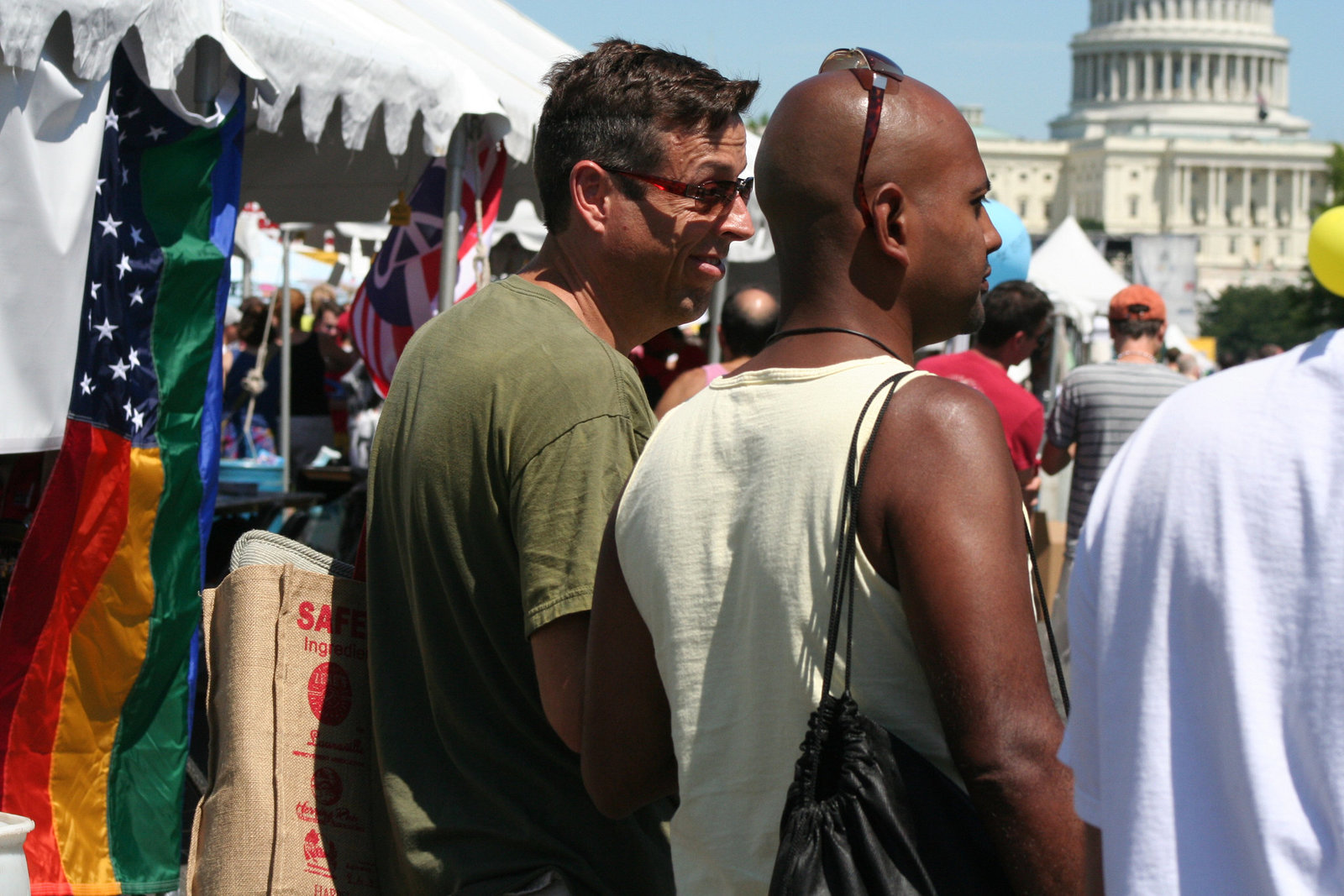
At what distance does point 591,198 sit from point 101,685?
1917mm

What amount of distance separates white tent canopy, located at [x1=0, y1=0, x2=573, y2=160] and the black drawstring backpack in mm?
2327

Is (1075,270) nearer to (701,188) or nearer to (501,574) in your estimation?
(701,188)

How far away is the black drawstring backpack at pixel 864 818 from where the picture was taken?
1.19m

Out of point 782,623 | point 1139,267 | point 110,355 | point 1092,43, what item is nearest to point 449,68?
point 110,355

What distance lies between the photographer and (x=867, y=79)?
1.44 metres

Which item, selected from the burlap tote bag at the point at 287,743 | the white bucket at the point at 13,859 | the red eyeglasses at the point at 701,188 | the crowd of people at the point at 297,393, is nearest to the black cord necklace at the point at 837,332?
the red eyeglasses at the point at 701,188

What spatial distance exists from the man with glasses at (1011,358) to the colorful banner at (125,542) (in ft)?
9.25

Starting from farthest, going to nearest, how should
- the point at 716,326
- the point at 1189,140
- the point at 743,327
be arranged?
1. the point at 1189,140
2. the point at 716,326
3. the point at 743,327

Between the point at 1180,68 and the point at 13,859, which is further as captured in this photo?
the point at 1180,68

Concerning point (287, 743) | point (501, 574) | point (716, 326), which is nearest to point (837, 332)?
point (501, 574)

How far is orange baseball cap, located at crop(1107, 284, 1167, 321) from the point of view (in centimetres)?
604

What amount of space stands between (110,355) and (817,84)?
2261mm

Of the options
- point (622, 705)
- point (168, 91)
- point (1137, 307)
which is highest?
point (168, 91)

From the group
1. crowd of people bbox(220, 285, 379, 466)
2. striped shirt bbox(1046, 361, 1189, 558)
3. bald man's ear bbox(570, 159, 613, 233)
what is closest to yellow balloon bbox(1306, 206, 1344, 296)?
bald man's ear bbox(570, 159, 613, 233)
